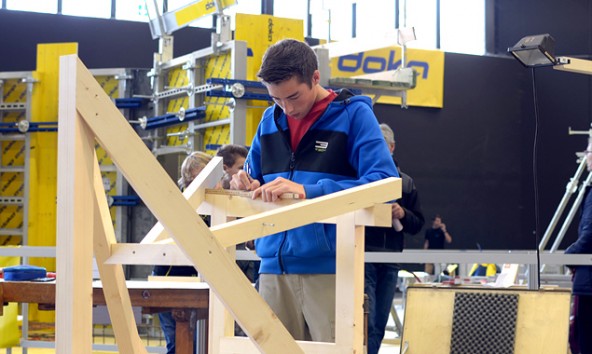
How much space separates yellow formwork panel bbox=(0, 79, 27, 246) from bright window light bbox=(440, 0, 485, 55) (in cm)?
971

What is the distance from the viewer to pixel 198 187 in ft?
7.34

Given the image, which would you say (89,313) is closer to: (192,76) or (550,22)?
(192,76)

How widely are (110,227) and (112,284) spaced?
4.5 inches

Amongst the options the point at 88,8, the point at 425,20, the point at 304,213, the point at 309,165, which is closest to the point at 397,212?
the point at 309,165

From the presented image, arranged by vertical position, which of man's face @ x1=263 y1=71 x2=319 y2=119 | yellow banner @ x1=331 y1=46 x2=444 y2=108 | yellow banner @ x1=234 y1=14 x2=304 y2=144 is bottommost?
man's face @ x1=263 y1=71 x2=319 y2=119

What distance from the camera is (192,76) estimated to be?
25.9 ft

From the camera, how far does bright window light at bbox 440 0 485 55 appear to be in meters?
17.2

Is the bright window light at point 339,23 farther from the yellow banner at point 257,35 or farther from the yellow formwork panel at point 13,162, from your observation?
the yellow banner at point 257,35

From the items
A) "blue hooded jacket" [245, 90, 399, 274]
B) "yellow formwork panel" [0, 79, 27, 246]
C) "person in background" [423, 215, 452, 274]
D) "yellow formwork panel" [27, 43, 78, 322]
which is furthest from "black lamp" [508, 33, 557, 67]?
"person in background" [423, 215, 452, 274]

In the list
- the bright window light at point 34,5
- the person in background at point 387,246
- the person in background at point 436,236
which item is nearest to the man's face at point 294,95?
the person in background at point 387,246

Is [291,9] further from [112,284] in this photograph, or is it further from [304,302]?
[112,284]

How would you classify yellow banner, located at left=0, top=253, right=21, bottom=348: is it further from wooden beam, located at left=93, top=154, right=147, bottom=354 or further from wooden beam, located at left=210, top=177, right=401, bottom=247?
wooden beam, located at left=210, top=177, right=401, bottom=247

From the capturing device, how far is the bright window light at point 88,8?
45.4 ft

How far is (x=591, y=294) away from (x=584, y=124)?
1318cm
